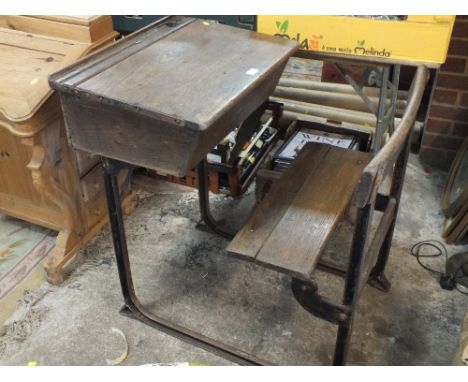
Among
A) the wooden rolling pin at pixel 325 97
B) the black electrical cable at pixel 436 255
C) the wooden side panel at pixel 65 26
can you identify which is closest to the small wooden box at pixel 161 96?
the wooden side panel at pixel 65 26

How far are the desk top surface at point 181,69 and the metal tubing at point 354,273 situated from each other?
48 cm

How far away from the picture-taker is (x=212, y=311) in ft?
7.13

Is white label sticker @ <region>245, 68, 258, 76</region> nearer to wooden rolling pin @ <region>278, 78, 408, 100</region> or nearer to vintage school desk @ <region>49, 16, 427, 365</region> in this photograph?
vintage school desk @ <region>49, 16, 427, 365</region>

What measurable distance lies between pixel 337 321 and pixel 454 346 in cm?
68

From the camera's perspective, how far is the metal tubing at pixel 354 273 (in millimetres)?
1365

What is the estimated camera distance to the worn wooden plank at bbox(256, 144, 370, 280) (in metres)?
1.65

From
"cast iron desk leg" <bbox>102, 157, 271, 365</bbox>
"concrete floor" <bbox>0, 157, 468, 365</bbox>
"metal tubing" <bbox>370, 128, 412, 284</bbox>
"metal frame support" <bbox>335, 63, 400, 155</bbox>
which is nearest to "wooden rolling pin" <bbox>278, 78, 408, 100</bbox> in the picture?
"metal frame support" <bbox>335, 63, 400, 155</bbox>

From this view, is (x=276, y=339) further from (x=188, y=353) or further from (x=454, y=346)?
(x=454, y=346)

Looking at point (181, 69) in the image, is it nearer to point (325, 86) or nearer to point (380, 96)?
point (380, 96)

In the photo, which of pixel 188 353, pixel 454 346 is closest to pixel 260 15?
pixel 188 353

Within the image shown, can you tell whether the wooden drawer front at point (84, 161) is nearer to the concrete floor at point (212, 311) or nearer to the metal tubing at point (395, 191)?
the concrete floor at point (212, 311)

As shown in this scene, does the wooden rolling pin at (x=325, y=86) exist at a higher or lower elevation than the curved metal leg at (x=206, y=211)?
higher

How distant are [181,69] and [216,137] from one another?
243mm

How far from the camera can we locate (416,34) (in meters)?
1.80
